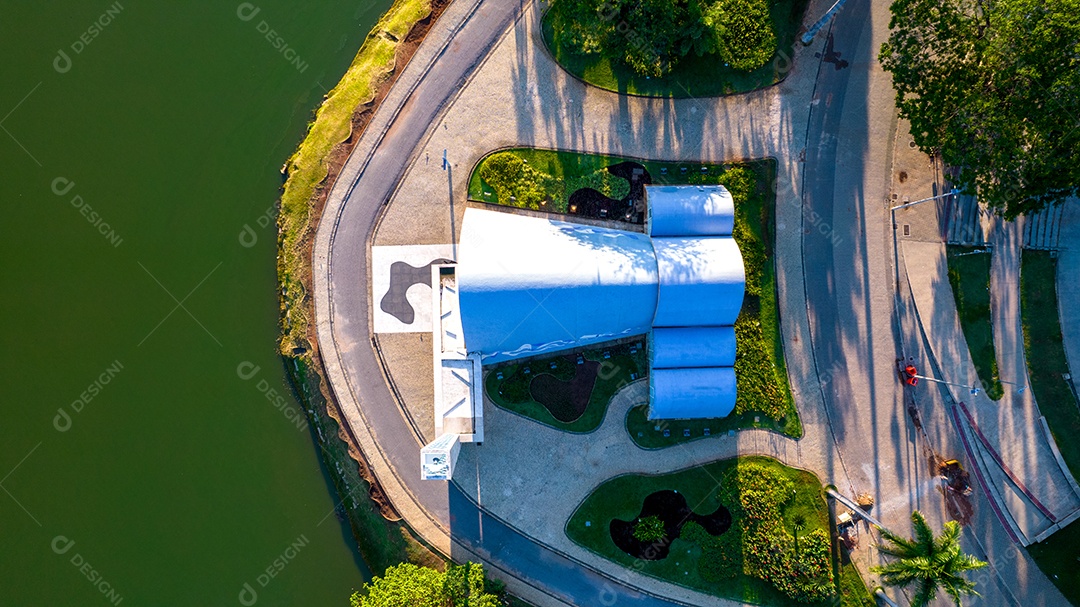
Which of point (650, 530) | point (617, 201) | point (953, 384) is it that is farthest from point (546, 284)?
point (953, 384)

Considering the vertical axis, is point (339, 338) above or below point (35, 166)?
below

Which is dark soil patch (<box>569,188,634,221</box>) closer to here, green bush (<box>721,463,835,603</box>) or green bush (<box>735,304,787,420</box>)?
green bush (<box>735,304,787,420</box>)

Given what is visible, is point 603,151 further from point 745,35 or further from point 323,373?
point 323,373

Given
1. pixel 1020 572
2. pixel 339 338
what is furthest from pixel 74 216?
pixel 1020 572

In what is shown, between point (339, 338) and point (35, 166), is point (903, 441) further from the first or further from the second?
point (35, 166)

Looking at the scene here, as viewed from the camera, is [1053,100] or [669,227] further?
[669,227]
